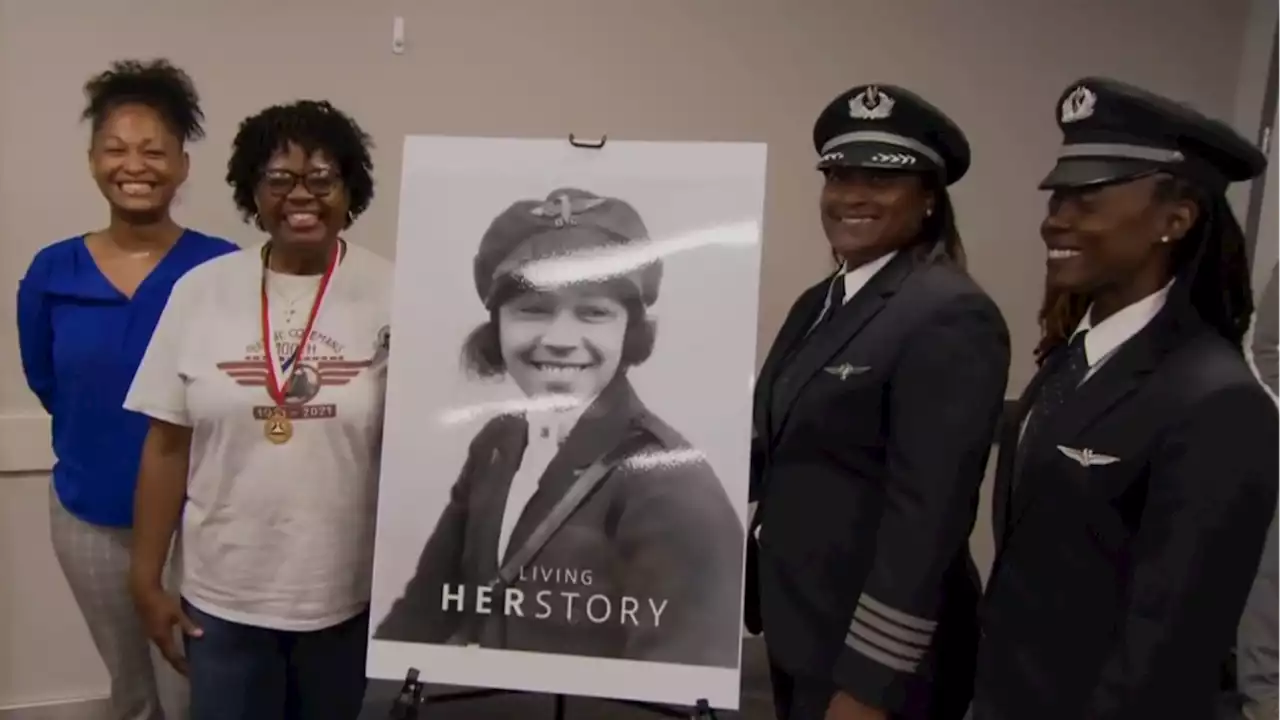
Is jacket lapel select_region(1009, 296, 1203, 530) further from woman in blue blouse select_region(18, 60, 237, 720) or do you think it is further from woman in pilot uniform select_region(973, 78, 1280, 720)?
woman in blue blouse select_region(18, 60, 237, 720)

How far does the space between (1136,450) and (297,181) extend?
3.98 feet

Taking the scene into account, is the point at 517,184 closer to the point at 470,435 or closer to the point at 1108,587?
the point at 470,435

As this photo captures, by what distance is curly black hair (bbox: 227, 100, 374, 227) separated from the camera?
161 cm

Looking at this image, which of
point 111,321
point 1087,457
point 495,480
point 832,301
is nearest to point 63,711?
point 111,321

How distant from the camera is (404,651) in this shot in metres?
1.55

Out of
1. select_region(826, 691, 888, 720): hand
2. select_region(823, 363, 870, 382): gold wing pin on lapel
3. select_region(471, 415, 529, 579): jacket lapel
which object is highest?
select_region(823, 363, 870, 382): gold wing pin on lapel

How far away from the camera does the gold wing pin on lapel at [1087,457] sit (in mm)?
1126

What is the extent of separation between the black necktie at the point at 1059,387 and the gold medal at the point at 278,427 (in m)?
1.01

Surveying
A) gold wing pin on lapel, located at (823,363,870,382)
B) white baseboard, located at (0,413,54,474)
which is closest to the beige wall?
white baseboard, located at (0,413,54,474)

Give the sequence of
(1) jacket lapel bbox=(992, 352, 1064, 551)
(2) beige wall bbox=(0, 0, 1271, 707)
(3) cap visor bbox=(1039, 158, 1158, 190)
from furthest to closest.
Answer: (2) beige wall bbox=(0, 0, 1271, 707) → (1) jacket lapel bbox=(992, 352, 1064, 551) → (3) cap visor bbox=(1039, 158, 1158, 190)

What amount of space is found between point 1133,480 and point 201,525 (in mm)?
1279

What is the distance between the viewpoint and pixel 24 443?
2410 mm

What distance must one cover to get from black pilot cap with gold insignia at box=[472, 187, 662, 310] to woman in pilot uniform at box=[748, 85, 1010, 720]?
0.89 feet

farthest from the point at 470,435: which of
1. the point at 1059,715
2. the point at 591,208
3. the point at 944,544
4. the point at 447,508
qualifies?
the point at 1059,715
